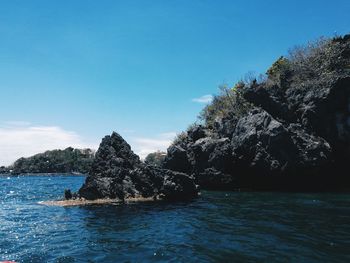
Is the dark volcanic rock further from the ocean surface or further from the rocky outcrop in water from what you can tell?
the rocky outcrop in water

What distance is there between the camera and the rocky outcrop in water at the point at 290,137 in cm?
4494

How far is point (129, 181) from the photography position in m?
38.6

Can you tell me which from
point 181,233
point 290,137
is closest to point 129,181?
point 181,233

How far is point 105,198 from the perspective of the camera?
120ft

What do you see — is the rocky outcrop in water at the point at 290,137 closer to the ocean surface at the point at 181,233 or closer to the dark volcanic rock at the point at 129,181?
the dark volcanic rock at the point at 129,181

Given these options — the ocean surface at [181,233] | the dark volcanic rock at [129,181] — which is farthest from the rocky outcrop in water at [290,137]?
the ocean surface at [181,233]

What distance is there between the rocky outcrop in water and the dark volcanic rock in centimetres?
1071

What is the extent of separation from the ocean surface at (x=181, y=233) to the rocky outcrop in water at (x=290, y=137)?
41.1ft

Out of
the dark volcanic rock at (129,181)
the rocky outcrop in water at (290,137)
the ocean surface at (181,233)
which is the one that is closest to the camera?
the ocean surface at (181,233)

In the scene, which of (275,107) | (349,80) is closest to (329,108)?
(349,80)

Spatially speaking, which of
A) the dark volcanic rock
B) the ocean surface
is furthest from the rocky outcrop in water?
the ocean surface

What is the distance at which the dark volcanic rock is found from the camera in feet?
122

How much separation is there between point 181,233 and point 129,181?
Result: 17877 mm

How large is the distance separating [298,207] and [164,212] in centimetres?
1056
